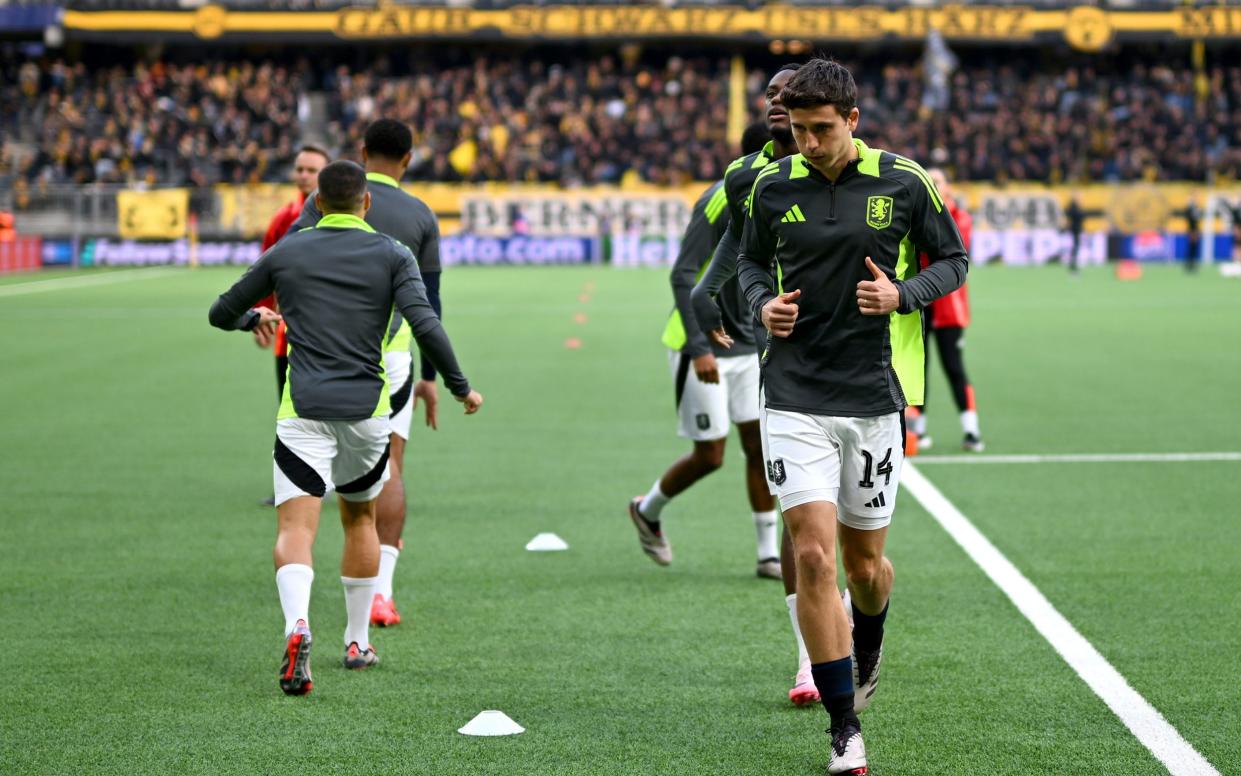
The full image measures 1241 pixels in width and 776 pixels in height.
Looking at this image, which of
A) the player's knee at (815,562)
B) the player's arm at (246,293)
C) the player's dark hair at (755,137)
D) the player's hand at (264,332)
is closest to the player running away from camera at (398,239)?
the player's hand at (264,332)

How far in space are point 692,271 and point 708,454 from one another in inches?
53.6

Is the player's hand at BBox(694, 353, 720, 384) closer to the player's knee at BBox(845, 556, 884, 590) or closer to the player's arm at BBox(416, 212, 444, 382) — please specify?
the player's arm at BBox(416, 212, 444, 382)

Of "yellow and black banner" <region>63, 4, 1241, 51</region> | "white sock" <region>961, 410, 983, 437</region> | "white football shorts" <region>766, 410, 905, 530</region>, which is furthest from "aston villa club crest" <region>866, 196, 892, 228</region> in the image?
"yellow and black banner" <region>63, 4, 1241, 51</region>

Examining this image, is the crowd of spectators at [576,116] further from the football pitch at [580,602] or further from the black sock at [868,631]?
→ the black sock at [868,631]

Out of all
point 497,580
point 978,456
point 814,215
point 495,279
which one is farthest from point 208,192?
point 814,215

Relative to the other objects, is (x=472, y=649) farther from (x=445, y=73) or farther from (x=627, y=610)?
(x=445, y=73)

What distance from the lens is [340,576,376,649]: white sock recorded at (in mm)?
6285

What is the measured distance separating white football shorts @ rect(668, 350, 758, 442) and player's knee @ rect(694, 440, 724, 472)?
0.05 meters

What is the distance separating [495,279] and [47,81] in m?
24.2

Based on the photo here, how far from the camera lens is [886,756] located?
5.16m

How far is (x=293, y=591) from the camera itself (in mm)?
5855

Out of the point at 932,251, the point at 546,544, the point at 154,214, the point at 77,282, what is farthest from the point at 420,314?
the point at 154,214

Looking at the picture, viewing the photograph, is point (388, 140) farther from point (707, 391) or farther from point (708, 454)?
point (708, 454)

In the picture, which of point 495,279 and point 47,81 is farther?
point 47,81
